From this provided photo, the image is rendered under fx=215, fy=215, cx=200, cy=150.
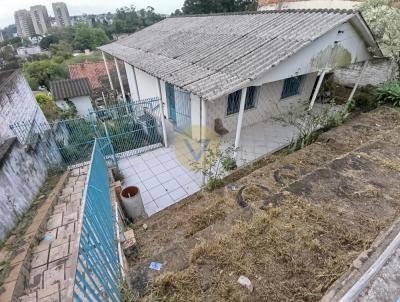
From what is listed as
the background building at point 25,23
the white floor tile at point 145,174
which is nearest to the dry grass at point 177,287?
the white floor tile at point 145,174

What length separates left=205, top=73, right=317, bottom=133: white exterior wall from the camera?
8.27 m

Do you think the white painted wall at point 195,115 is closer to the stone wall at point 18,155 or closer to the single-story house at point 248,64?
the single-story house at point 248,64

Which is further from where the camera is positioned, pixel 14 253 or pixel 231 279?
pixel 14 253

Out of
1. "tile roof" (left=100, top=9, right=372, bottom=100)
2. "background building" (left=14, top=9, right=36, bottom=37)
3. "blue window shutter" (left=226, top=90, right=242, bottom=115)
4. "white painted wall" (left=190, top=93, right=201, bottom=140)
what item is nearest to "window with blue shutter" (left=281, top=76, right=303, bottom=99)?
"blue window shutter" (left=226, top=90, right=242, bottom=115)

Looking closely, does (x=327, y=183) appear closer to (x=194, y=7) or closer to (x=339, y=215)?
(x=339, y=215)

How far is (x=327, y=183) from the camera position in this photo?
3.43m

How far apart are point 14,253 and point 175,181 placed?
13.4 feet

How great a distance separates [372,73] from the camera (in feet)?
35.9

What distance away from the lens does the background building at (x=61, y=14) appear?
415 feet

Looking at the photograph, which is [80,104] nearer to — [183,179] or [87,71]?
[87,71]

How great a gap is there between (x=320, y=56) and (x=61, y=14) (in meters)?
171

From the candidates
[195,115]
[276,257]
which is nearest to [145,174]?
[195,115]

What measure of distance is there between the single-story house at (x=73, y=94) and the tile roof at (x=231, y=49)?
7519 millimetres

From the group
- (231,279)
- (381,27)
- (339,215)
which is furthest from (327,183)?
(381,27)
